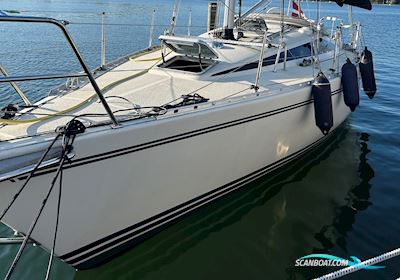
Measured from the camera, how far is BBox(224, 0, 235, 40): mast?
6027 mm

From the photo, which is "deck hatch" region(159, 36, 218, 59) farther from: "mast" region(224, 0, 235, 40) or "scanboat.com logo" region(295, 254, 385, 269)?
"scanboat.com logo" region(295, 254, 385, 269)

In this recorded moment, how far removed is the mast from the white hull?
1.78 m

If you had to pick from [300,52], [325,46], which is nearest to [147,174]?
[300,52]

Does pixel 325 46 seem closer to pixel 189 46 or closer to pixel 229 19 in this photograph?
pixel 229 19

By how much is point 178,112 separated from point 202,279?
1807mm

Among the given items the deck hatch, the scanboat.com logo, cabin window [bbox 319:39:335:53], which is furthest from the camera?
cabin window [bbox 319:39:335:53]

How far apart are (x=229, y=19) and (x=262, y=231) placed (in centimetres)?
354

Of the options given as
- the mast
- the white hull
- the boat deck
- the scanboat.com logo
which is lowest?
the scanboat.com logo

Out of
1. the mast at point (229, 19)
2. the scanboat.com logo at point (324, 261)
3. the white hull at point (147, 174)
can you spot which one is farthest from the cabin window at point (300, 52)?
the scanboat.com logo at point (324, 261)

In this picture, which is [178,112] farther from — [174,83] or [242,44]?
[242,44]

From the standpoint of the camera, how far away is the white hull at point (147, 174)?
3385 millimetres

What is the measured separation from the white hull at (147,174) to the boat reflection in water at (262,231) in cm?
27

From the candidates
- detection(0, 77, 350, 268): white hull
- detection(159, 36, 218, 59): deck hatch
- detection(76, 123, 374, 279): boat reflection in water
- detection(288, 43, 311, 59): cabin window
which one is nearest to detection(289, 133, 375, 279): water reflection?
detection(76, 123, 374, 279): boat reflection in water

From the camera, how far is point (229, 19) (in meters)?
6.25
